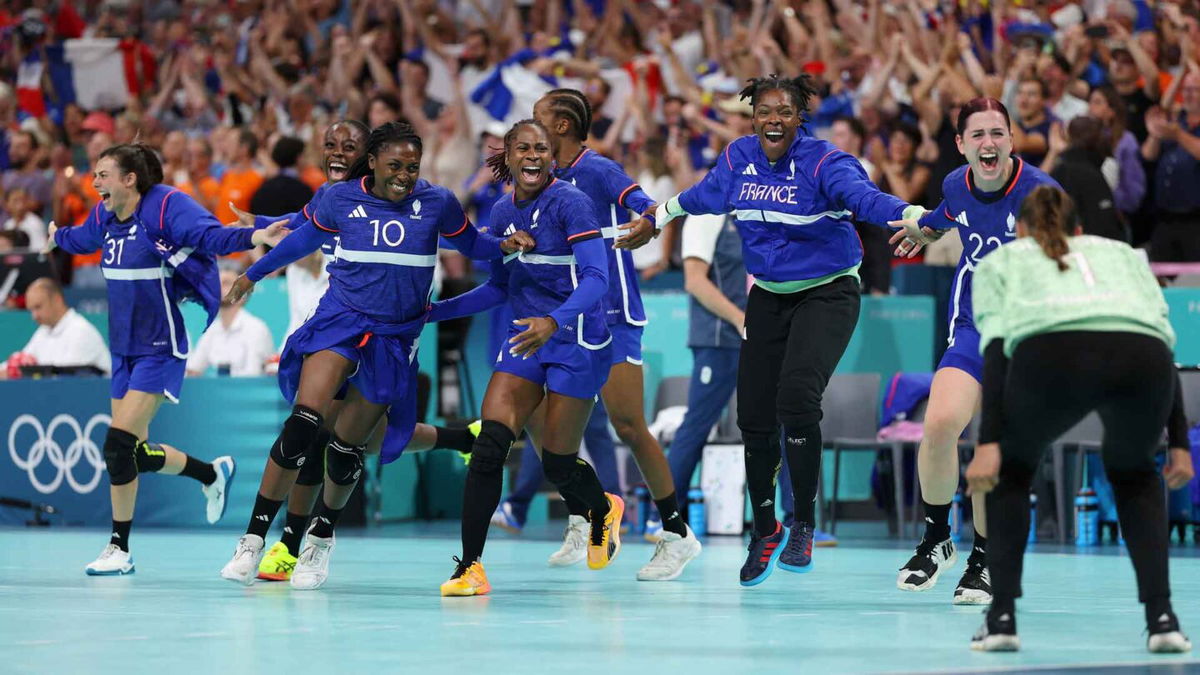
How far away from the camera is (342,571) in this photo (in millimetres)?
9312

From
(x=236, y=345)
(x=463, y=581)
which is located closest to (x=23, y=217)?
(x=236, y=345)

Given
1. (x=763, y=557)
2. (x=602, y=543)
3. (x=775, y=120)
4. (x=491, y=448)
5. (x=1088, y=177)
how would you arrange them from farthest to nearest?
1. (x=1088, y=177)
2. (x=602, y=543)
3. (x=763, y=557)
4. (x=775, y=120)
5. (x=491, y=448)

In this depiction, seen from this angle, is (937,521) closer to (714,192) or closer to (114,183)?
(714,192)

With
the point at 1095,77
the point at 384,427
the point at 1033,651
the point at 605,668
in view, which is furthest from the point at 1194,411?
the point at 605,668

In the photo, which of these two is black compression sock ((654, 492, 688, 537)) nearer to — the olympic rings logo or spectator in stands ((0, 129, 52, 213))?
the olympic rings logo

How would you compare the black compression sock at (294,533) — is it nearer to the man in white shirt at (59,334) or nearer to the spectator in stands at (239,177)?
the man in white shirt at (59,334)

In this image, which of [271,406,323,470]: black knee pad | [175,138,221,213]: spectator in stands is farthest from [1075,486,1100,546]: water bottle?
[175,138,221,213]: spectator in stands

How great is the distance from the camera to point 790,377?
26.1 ft

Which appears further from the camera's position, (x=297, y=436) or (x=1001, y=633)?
(x=297, y=436)

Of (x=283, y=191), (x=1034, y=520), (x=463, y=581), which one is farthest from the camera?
(x=283, y=191)

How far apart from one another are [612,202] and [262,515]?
2.33 m

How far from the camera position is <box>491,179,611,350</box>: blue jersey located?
7934 mm

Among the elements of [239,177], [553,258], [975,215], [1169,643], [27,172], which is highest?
[27,172]

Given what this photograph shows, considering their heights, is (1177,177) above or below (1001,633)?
above
